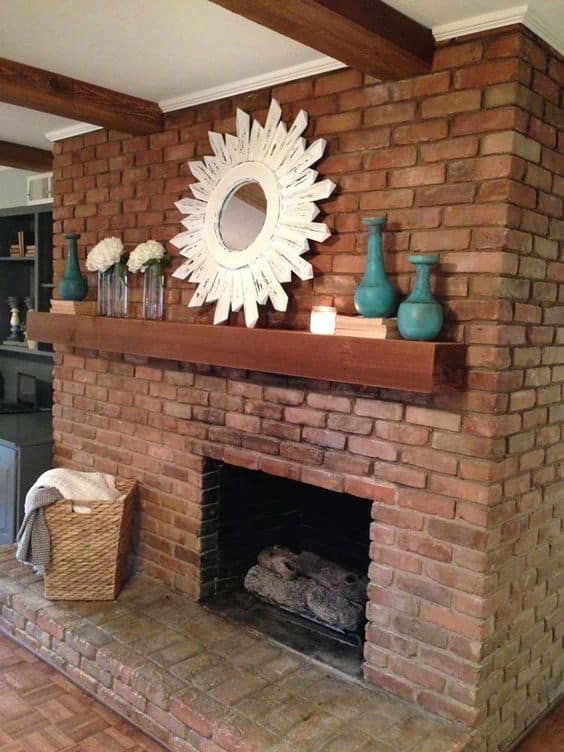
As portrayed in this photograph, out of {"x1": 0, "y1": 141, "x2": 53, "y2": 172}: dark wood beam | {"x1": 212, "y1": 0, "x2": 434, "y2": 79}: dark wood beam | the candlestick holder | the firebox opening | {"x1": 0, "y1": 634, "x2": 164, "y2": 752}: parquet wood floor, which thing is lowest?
{"x1": 0, "y1": 634, "x2": 164, "y2": 752}: parquet wood floor

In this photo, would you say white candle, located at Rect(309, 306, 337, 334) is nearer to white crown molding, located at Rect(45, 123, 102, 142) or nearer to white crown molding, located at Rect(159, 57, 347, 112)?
white crown molding, located at Rect(159, 57, 347, 112)

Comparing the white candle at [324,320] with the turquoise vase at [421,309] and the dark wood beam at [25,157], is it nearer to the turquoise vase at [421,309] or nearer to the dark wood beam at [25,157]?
the turquoise vase at [421,309]

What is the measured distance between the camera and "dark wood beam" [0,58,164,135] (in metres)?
2.47

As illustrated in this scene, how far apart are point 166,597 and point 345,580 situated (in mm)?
769

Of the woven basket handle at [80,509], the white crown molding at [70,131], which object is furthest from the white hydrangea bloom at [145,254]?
the woven basket handle at [80,509]

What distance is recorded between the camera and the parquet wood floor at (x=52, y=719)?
87.0 inches

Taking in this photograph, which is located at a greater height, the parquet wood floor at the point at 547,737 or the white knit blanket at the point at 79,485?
the white knit blanket at the point at 79,485

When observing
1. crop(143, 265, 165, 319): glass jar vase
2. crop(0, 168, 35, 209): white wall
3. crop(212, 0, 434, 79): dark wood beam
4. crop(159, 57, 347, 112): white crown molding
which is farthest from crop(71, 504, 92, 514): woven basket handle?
crop(0, 168, 35, 209): white wall

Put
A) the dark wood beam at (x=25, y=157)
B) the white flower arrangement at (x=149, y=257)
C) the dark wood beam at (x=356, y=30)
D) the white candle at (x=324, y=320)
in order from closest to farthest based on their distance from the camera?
1. the dark wood beam at (x=356, y=30)
2. the white candle at (x=324, y=320)
3. the white flower arrangement at (x=149, y=257)
4. the dark wood beam at (x=25, y=157)

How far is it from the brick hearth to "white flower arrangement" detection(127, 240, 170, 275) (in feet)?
4.56

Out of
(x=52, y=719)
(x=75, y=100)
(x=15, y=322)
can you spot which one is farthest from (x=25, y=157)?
(x=52, y=719)

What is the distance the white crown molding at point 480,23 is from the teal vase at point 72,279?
6.24ft

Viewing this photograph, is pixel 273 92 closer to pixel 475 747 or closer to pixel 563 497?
pixel 563 497

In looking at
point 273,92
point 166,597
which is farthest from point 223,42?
point 166,597
